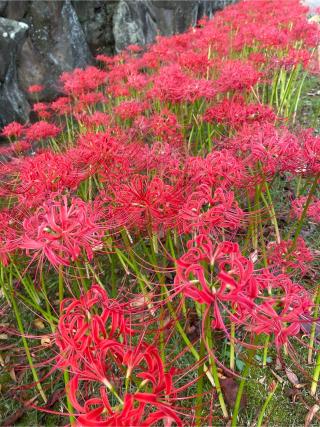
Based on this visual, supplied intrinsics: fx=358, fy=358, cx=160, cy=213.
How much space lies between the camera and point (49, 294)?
8.41ft

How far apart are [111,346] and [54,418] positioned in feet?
4.09

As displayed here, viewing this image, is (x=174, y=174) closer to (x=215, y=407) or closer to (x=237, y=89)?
(x=215, y=407)

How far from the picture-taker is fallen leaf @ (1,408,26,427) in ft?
6.06

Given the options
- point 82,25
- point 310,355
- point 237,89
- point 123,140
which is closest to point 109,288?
point 123,140

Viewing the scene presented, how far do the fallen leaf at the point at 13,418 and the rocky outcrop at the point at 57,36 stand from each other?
411 centimetres

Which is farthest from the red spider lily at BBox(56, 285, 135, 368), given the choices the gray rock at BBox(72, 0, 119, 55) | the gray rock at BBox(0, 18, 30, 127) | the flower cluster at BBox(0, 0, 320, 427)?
the gray rock at BBox(72, 0, 119, 55)

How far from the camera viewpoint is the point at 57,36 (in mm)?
5949

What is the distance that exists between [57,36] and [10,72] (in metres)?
1.27

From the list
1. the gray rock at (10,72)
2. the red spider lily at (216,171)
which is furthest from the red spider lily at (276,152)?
the gray rock at (10,72)

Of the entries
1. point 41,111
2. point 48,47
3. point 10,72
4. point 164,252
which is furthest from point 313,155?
point 48,47

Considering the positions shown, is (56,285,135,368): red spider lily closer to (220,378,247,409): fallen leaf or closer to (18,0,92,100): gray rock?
(220,378,247,409): fallen leaf

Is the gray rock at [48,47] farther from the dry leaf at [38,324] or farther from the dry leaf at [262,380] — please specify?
the dry leaf at [262,380]

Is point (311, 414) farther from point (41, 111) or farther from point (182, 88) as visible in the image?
point (41, 111)

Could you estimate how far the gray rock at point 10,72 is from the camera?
4.94 metres
